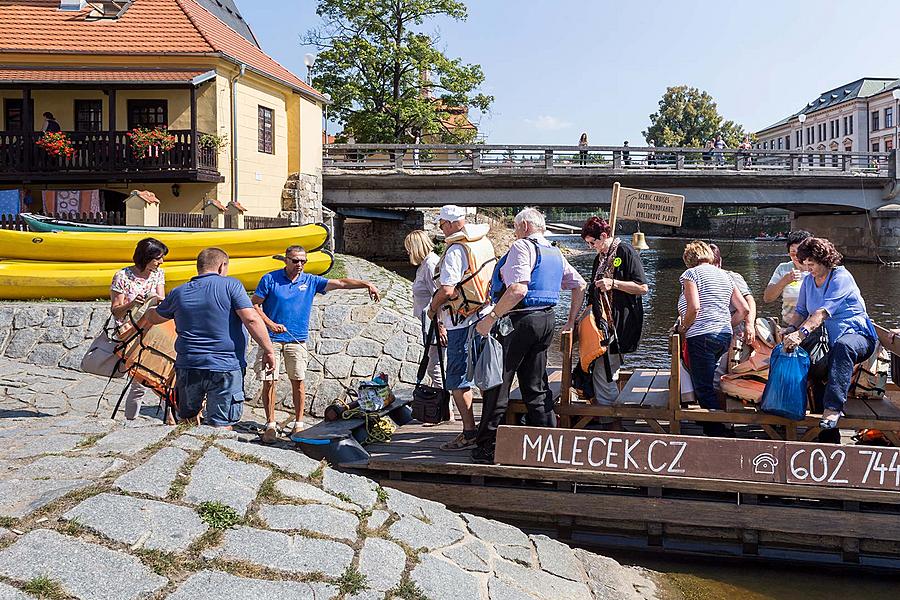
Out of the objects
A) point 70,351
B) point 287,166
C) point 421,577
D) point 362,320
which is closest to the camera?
point 421,577

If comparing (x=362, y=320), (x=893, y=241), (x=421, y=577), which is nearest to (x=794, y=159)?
(x=893, y=241)

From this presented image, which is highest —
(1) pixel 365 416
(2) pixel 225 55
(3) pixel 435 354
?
(2) pixel 225 55

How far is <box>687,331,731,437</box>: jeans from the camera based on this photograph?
6.40 metres

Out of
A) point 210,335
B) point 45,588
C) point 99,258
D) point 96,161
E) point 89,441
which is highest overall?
point 96,161

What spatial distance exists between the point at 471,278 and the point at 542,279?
2.10 ft

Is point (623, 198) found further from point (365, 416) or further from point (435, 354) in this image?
point (365, 416)

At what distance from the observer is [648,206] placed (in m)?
7.62

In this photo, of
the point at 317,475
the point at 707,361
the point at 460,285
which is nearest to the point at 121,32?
the point at 460,285

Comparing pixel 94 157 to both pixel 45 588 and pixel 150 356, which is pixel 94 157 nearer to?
pixel 150 356

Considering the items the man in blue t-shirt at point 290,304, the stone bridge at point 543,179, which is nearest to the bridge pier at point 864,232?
the stone bridge at point 543,179

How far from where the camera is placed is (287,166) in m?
24.1

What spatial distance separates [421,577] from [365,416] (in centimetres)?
298

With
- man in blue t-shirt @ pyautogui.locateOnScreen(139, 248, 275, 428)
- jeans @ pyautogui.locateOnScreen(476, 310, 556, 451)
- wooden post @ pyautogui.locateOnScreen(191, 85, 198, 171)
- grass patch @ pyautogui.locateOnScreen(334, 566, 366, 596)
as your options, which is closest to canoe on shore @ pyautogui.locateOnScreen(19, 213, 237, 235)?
wooden post @ pyautogui.locateOnScreen(191, 85, 198, 171)

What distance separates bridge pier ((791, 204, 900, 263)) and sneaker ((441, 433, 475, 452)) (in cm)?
3277
